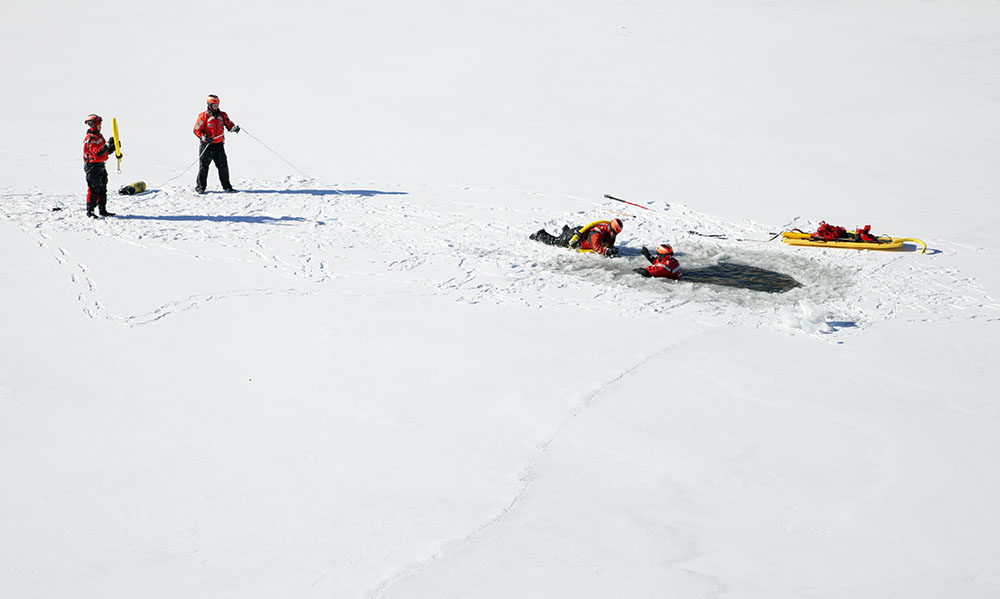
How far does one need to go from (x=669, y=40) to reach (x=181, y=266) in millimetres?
15307

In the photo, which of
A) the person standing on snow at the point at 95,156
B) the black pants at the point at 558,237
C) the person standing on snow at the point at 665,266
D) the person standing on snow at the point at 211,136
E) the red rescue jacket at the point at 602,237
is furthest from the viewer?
the person standing on snow at the point at 211,136

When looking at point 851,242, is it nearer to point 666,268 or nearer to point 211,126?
point 666,268

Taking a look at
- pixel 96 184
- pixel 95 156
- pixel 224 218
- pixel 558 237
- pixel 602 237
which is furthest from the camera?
pixel 224 218

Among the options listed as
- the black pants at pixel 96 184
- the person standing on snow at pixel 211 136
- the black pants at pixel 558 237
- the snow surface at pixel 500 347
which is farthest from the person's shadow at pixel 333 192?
the black pants at pixel 558 237

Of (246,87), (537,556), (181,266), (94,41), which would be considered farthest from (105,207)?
(94,41)

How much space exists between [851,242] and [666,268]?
2.61 meters

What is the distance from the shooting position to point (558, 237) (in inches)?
431

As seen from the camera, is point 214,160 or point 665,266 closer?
point 665,266

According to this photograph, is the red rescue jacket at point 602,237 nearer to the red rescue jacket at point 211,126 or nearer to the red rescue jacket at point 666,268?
the red rescue jacket at point 666,268

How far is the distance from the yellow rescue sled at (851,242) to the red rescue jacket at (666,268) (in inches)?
77.8

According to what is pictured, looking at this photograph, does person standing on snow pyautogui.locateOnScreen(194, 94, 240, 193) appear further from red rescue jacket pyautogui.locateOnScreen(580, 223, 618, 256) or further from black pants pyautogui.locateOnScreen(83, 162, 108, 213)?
red rescue jacket pyautogui.locateOnScreen(580, 223, 618, 256)

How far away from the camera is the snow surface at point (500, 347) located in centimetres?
533

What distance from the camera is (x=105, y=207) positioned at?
38.8 feet

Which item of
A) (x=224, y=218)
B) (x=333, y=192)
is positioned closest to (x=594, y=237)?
(x=333, y=192)
